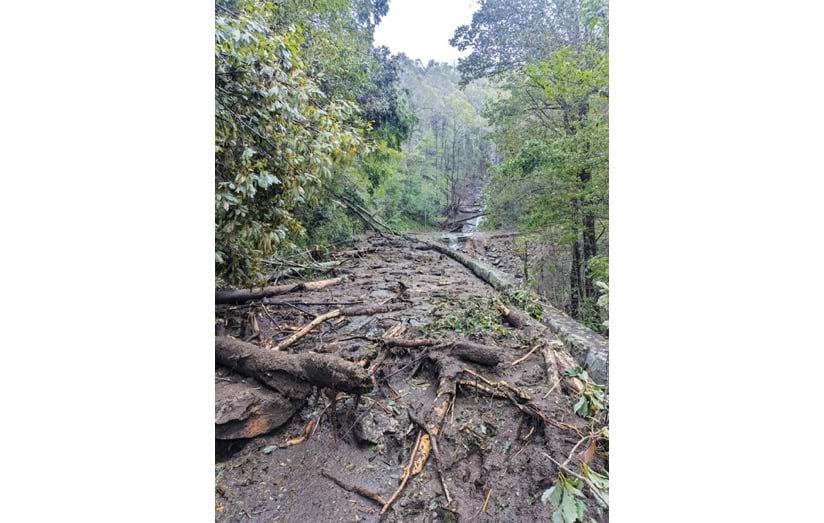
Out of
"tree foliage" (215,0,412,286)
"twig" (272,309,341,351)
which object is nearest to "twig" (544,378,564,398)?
"twig" (272,309,341,351)

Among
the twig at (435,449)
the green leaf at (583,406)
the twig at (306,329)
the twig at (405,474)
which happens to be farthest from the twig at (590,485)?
the twig at (306,329)

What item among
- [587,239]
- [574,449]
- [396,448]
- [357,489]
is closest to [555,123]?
[587,239]

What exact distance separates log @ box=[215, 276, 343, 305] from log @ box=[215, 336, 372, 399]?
52 cm

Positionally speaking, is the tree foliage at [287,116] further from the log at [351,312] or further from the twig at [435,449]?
the twig at [435,449]

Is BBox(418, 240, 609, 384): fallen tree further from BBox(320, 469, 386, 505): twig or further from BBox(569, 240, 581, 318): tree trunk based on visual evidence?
BBox(320, 469, 386, 505): twig

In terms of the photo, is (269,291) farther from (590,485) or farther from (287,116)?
(590,485)

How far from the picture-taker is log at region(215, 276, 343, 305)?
195cm

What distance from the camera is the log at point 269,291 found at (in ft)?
6.41

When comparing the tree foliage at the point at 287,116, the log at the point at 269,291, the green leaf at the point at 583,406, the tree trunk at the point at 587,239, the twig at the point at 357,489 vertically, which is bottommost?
the twig at the point at 357,489

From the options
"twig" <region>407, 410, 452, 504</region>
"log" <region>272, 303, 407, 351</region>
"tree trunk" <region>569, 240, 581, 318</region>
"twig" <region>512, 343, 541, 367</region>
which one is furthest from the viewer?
"log" <region>272, 303, 407, 351</region>

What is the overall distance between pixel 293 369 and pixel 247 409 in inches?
8.1
